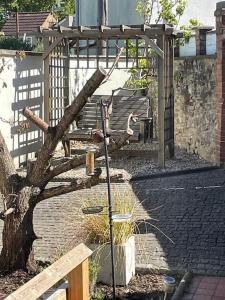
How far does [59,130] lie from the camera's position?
18.2 ft

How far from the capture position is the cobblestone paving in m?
6.46

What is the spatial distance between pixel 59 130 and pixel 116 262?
1308 millimetres

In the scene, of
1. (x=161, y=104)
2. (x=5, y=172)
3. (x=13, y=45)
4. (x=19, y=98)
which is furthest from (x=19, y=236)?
(x=13, y=45)

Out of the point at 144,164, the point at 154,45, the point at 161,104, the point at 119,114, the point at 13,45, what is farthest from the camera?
the point at 13,45

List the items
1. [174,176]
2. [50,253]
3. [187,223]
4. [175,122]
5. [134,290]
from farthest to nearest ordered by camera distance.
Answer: [175,122]
[174,176]
[187,223]
[50,253]
[134,290]

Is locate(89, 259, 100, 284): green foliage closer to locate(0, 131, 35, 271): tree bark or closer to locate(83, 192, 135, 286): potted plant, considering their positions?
locate(83, 192, 135, 286): potted plant

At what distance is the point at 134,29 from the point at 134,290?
22.5 feet

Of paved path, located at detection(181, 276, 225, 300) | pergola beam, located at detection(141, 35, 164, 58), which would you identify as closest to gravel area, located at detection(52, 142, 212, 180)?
pergola beam, located at detection(141, 35, 164, 58)

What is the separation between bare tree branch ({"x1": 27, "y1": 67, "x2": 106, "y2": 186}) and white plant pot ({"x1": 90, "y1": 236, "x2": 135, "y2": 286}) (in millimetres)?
840

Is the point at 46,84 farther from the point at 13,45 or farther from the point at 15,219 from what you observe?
the point at 13,45

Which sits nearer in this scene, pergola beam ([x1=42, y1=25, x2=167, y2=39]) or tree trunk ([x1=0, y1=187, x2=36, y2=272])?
tree trunk ([x1=0, y1=187, x2=36, y2=272])

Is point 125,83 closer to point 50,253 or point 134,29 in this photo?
point 134,29

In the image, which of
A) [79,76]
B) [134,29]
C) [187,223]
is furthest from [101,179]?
[79,76]

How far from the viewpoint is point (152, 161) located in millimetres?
12273
